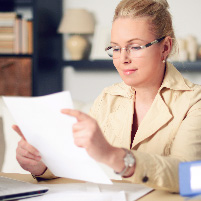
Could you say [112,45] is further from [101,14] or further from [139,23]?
[101,14]

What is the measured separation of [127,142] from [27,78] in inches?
84.3

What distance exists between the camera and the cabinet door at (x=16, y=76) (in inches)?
139

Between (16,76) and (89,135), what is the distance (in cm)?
268

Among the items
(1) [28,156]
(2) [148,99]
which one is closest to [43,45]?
(2) [148,99]

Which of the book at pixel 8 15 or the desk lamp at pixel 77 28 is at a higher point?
the book at pixel 8 15

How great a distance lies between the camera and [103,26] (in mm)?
3604

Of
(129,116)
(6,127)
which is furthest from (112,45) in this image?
(6,127)

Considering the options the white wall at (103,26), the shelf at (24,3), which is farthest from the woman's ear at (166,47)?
the shelf at (24,3)

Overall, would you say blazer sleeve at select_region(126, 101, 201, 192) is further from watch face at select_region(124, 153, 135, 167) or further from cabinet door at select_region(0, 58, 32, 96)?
cabinet door at select_region(0, 58, 32, 96)

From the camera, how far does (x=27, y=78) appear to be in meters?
3.54

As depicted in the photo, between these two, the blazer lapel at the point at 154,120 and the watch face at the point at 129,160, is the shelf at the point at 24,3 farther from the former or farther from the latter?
the watch face at the point at 129,160

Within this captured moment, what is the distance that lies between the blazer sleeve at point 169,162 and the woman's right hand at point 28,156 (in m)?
0.29

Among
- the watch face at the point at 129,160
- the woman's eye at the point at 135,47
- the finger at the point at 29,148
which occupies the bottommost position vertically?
the finger at the point at 29,148

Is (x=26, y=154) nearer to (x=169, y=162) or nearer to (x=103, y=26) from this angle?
(x=169, y=162)
